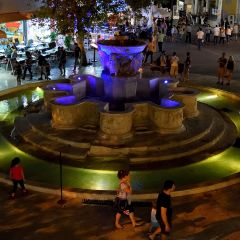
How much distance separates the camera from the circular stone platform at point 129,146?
11359 mm

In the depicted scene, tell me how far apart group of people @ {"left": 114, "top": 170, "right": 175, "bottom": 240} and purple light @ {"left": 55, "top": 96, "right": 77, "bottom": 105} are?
5.59m

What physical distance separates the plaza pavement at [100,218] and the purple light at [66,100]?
12.9 feet

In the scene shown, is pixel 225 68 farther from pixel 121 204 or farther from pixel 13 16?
pixel 121 204

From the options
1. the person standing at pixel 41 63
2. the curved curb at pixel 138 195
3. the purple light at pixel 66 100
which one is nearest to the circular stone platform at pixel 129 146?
the purple light at pixel 66 100

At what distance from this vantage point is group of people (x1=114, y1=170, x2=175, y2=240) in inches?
287

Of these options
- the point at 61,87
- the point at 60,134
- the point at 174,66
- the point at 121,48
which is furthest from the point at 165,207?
the point at 174,66

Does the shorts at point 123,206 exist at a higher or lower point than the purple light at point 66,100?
lower

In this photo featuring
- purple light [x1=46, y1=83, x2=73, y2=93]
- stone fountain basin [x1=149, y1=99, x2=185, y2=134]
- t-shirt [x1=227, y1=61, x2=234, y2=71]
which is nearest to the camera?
stone fountain basin [x1=149, y1=99, x2=185, y2=134]

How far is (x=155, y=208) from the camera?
7922 mm

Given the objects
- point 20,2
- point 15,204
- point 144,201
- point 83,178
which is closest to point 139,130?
point 83,178

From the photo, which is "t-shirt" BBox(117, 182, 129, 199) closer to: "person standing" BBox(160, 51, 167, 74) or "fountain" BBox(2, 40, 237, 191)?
"fountain" BBox(2, 40, 237, 191)

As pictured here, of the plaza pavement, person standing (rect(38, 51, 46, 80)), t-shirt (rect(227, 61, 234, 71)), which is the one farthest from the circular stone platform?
person standing (rect(38, 51, 46, 80))

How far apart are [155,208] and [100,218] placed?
1341 millimetres

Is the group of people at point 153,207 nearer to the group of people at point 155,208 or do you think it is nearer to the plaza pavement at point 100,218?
the group of people at point 155,208
